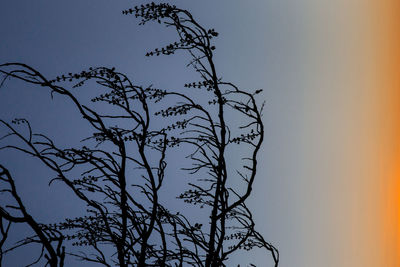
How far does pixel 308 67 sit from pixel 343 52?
12.9 inches

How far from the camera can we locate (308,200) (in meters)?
2.13

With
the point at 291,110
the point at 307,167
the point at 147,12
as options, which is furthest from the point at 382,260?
the point at 147,12

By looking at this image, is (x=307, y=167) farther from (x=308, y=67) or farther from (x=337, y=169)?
(x=308, y=67)

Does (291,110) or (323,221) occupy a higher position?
(291,110)

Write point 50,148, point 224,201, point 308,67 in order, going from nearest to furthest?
point 50,148 < point 224,201 < point 308,67

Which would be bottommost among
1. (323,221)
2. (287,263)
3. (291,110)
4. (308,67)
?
(287,263)

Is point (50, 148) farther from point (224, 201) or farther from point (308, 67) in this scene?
point (308, 67)

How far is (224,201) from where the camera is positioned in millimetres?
1019

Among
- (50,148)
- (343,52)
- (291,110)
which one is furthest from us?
(343,52)

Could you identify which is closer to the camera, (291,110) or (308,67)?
(291,110)

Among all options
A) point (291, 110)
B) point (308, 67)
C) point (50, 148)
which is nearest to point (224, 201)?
point (50, 148)

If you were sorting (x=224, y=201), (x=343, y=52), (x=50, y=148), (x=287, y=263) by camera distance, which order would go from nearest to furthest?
(x=50, y=148)
(x=224, y=201)
(x=287, y=263)
(x=343, y=52)

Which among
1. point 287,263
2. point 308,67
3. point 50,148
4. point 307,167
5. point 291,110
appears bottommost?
point 50,148

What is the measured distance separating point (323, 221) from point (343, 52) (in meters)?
0.85
